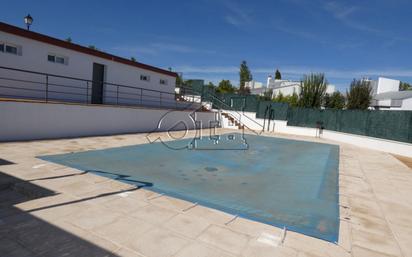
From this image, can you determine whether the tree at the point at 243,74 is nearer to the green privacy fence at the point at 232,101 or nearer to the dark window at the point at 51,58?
the green privacy fence at the point at 232,101

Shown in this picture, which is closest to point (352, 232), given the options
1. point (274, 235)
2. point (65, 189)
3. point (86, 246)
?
point (274, 235)

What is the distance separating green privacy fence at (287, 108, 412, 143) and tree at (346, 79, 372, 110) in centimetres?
846

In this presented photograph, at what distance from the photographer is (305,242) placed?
323 centimetres

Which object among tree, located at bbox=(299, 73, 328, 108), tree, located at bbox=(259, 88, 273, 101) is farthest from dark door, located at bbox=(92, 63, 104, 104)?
tree, located at bbox=(259, 88, 273, 101)

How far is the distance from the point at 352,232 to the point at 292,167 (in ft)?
15.2

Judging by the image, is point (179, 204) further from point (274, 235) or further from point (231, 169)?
point (231, 169)

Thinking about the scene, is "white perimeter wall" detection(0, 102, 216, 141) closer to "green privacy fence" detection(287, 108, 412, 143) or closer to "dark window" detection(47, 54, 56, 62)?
"dark window" detection(47, 54, 56, 62)

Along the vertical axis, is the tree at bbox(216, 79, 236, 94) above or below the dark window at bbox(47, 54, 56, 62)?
above

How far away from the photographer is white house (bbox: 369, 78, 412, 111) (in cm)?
2890

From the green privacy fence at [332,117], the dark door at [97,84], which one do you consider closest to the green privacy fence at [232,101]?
the green privacy fence at [332,117]

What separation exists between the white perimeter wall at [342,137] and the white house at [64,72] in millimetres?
9065

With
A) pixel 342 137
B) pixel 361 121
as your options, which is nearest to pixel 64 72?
pixel 361 121

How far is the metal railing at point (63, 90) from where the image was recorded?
967 cm

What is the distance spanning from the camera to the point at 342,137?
16578 millimetres
